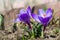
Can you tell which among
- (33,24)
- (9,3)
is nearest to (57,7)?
(9,3)

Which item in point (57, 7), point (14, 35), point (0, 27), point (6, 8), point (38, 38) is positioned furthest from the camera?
point (6, 8)

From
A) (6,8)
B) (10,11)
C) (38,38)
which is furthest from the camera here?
(6,8)

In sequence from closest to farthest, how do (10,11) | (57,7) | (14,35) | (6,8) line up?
(14,35) → (57,7) → (10,11) → (6,8)

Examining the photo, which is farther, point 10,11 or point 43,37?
point 10,11

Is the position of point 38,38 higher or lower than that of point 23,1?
lower

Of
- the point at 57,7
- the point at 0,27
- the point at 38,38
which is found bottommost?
the point at 38,38

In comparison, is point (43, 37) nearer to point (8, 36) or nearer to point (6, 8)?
point (8, 36)

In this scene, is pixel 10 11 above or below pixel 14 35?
above

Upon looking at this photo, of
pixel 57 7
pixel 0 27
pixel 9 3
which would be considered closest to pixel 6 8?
pixel 9 3

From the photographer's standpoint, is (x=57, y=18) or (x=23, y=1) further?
(x=23, y=1)

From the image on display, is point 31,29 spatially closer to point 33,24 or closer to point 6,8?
point 33,24
